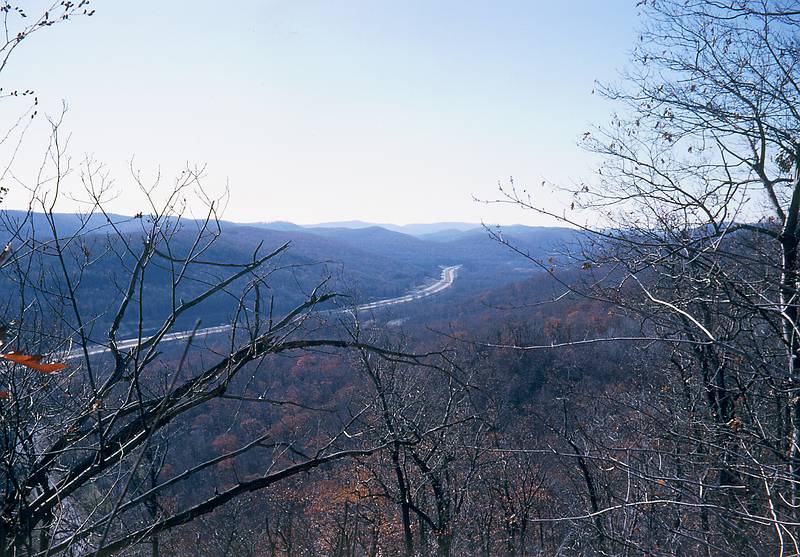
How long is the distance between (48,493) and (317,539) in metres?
14.6

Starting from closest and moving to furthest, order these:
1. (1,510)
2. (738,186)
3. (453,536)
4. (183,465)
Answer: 1. (1,510)
2. (738,186)
3. (453,536)
4. (183,465)

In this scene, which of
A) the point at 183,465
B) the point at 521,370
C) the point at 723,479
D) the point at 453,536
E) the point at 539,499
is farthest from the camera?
the point at 521,370

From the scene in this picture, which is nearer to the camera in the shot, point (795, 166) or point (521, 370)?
point (795, 166)

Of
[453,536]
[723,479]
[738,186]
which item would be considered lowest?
[453,536]

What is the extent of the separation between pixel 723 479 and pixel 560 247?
529cm

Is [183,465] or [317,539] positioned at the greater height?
Answer: [317,539]

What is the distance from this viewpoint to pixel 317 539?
16.7m

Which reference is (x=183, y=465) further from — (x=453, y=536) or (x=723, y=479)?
(x=723, y=479)

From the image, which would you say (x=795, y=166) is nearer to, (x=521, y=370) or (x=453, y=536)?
(x=453, y=536)

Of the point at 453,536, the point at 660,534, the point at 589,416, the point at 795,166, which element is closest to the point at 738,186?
the point at 795,166

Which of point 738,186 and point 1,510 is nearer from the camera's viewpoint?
point 1,510

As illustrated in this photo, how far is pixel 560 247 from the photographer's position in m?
6.53

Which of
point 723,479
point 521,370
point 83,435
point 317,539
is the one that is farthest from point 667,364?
point 521,370

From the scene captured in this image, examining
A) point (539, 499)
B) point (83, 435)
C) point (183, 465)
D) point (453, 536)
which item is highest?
point (83, 435)
